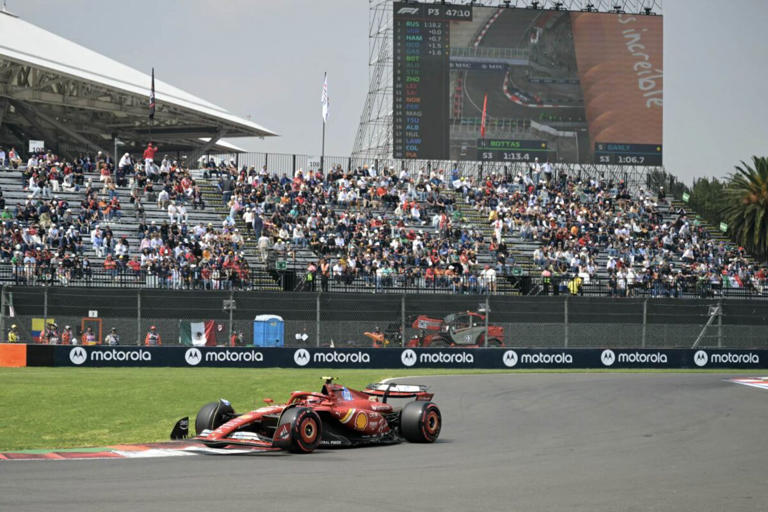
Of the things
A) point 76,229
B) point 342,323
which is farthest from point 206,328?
point 76,229

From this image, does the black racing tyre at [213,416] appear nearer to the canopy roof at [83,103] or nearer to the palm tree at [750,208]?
the canopy roof at [83,103]

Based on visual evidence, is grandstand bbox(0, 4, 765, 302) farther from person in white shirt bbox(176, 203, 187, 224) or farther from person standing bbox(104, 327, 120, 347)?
person standing bbox(104, 327, 120, 347)

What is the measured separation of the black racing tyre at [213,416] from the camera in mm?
13500

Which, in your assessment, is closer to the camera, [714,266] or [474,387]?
[474,387]

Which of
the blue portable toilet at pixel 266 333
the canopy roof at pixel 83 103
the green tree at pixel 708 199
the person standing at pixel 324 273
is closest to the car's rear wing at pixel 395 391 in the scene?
the blue portable toilet at pixel 266 333

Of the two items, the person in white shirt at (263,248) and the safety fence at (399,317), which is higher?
the person in white shirt at (263,248)

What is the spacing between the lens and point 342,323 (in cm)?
3203

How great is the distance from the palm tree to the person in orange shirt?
36429 millimetres

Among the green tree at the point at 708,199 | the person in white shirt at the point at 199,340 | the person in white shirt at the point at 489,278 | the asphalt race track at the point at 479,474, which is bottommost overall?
the asphalt race track at the point at 479,474

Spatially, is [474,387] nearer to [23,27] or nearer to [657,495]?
[657,495]

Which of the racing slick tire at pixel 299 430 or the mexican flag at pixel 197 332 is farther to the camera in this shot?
the mexican flag at pixel 197 332

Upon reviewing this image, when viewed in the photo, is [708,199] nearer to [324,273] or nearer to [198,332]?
[324,273]

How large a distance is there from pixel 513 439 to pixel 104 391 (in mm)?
9267

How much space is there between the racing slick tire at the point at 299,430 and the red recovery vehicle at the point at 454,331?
763 inches
